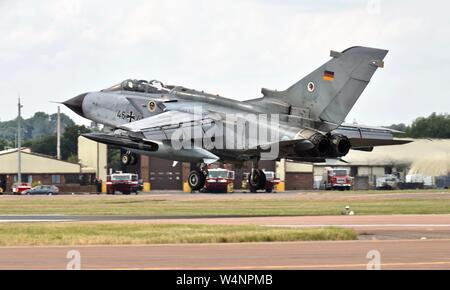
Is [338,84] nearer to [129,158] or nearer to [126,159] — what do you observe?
[129,158]

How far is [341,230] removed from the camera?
113 feet

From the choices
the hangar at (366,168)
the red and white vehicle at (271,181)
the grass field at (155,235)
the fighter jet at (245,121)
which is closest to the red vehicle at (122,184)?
the hangar at (366,168)

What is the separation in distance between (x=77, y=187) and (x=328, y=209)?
53.1 m

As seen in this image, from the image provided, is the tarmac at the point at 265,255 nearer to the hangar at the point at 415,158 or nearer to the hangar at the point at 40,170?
the hangar at the point at 415,158

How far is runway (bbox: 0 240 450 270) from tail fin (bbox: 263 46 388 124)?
13996 mm

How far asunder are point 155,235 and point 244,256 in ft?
22.8

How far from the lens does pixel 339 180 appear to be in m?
110

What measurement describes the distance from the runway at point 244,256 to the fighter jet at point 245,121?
14.0 metres

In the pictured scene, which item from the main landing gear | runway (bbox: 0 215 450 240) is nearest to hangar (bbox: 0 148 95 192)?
runway (bbox: 0 215 450 240)

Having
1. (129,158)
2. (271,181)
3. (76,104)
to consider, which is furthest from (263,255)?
(271,181)

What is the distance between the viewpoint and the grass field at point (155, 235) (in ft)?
103
